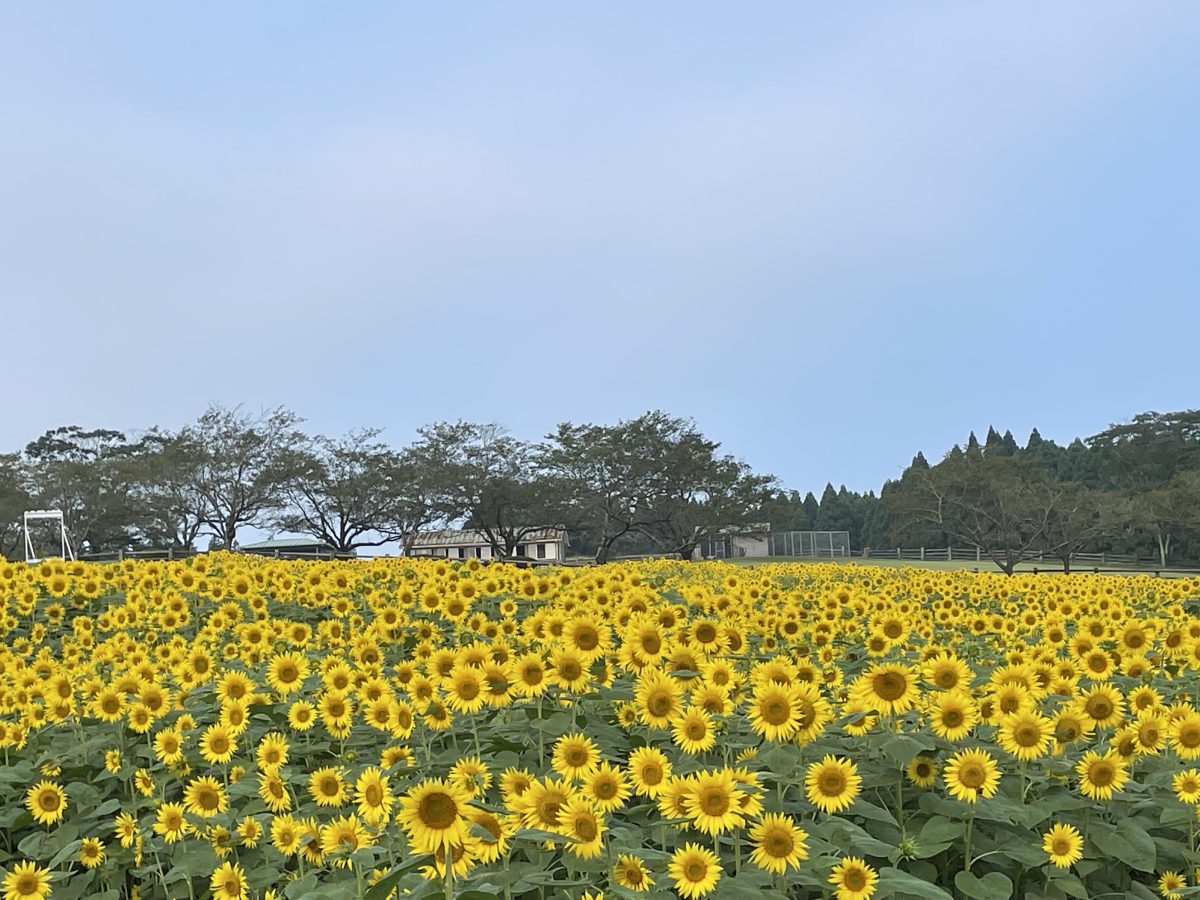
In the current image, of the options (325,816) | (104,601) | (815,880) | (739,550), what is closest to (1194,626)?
(815,880)

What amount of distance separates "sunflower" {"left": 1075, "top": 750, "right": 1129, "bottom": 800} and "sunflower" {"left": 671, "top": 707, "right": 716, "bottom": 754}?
3.94 feet

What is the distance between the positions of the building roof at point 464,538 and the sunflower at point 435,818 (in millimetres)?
51413

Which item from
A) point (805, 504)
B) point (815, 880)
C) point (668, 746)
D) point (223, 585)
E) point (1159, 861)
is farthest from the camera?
point (805, 504)

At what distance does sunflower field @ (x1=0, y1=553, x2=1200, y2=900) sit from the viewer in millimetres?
2490

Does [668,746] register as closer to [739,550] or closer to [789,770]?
[789,770]

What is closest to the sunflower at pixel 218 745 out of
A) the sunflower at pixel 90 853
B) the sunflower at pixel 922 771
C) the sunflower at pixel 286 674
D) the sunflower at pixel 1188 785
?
the sunflower at pixel 286 674

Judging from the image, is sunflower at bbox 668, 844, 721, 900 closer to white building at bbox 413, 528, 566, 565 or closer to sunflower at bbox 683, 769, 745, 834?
sunflower at bbox 683, 769, 745, 834

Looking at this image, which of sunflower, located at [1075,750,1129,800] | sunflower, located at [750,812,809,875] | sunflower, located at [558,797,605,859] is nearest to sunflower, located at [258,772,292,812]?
sunflower, located at [558,797,605,859]

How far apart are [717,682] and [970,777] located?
0.81 metres

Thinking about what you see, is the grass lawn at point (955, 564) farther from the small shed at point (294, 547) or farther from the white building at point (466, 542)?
the small shed at point (294, 547)

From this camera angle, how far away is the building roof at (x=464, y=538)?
54.5 m

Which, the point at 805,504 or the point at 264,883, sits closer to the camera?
the point at 264,883

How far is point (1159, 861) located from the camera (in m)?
3.10

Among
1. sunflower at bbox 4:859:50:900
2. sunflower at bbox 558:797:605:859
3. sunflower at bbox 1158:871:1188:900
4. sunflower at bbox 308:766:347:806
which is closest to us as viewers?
sunflower at bbox 558:797:605:859
